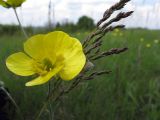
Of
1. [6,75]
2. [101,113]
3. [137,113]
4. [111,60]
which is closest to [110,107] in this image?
[101,113]

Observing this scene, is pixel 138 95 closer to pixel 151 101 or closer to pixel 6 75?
pixel 151 101

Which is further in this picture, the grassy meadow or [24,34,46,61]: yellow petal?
the grassy meadow

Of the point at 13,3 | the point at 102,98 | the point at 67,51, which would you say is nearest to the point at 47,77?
the point at 67,51

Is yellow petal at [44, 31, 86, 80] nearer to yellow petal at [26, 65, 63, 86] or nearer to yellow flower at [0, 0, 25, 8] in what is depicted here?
yellow petal at [26, 65, 63, 86]

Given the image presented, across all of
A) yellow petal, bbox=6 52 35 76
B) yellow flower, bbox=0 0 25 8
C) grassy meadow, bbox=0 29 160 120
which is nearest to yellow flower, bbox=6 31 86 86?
yellow petal, bbox=6 52 35 76

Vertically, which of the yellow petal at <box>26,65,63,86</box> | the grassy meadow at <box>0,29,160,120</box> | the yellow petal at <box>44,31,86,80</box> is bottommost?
the grassy meadow at <box>0,29,160,120</box>

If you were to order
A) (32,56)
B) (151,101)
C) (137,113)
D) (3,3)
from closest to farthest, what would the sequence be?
(32,56) < (3,3) < (137,113) < (151,101)

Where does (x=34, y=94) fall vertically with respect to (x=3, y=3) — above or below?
below

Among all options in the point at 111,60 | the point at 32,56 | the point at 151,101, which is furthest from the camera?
the point at 111,60
